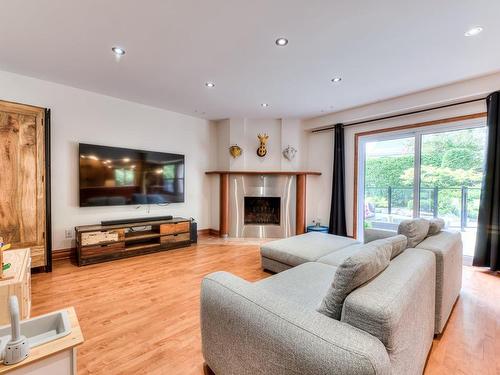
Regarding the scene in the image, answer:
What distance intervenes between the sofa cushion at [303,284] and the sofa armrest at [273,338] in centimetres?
39

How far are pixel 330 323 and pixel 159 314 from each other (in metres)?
1.65

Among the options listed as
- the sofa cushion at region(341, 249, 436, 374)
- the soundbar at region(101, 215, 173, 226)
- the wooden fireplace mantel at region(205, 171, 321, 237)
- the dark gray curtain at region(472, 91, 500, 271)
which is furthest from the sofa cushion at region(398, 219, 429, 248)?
the soundbar at region(101, 215, 173, 226)

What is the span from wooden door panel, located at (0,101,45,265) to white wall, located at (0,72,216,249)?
55cm

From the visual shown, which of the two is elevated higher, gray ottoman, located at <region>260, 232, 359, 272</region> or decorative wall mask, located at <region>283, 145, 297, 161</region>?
decorative wall mask, located at <region>283, 145, 297, 161</region>

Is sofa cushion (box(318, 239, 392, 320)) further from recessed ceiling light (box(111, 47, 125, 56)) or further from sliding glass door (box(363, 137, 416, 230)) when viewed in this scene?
sliding glass door (box(363, 137, 416, 230))

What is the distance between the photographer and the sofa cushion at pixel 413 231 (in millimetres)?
1834

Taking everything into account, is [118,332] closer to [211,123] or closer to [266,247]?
[266,247]

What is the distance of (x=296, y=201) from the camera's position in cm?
486

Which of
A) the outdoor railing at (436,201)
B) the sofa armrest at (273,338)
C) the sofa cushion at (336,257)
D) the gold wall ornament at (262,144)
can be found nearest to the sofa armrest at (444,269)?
the sofa cushion at (336,257)

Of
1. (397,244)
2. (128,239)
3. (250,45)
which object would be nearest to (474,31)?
(250,45)

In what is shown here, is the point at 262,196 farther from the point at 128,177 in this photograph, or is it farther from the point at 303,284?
the point at 303,284

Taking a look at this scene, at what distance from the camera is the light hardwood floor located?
1.52 metres

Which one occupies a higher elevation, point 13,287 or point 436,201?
point 436,201

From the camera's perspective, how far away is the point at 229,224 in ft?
16.3
